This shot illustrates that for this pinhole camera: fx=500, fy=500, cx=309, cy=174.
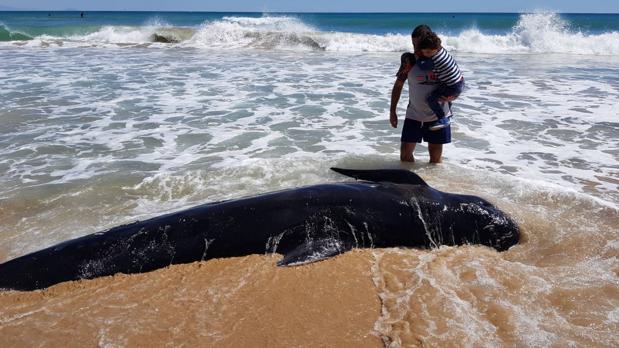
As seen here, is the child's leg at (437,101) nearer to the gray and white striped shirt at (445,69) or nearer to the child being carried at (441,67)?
the child being carried at (441,67)

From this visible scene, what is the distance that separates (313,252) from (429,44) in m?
2.82

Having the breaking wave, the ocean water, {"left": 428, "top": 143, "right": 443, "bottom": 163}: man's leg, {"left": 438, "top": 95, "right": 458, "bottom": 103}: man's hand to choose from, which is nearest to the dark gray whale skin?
the ocean water

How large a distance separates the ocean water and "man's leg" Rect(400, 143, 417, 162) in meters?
0.22

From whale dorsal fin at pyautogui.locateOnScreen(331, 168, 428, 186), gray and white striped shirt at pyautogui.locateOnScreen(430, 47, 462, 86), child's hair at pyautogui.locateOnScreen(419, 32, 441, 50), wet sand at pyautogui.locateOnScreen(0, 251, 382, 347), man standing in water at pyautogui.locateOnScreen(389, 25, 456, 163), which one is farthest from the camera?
man standing in water at pyautogui.locateOnScreen(389, 25, 456, 163)

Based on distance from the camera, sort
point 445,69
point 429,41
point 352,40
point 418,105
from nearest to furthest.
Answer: point 429,41 < point 445,69 < point 418,105 < point 352,40

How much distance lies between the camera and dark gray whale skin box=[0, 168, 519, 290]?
3443mm

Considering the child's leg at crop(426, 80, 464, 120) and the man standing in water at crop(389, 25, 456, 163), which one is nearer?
the child's leg at crop(426, 80, 464, 120)

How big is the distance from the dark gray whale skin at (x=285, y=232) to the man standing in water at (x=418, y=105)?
1.85 meters

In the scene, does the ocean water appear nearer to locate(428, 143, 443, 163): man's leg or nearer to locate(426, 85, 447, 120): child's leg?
locate(428, 143, 443, 163): man's leg

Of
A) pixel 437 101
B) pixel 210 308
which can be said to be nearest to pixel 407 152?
pixel 437 101

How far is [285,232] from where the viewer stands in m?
3.69

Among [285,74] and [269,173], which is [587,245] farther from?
[285,74]

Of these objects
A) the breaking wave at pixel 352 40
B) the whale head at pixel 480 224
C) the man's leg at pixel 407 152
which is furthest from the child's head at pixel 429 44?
the breaking wave at pixel 352 40

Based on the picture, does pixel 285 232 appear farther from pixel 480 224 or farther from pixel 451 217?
pixel 480 224
